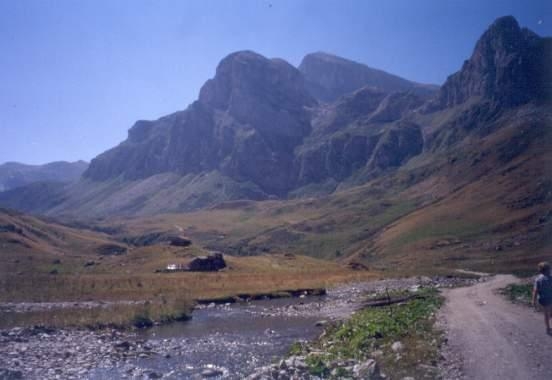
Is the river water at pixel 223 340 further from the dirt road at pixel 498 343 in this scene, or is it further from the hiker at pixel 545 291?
the hiker at pixel 545 291

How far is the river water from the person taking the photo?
91.2 feet

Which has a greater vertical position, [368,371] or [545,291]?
[545,291]

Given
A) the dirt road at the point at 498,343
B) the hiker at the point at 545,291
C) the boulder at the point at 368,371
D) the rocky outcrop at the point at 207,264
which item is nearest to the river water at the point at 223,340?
the boulder at the point at 368,371

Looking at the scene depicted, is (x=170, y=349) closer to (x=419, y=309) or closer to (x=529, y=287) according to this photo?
(x=419, y=309)

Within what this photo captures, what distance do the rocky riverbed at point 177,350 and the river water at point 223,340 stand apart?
0.05 metres


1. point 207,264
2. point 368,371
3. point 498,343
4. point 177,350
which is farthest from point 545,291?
point 207,264

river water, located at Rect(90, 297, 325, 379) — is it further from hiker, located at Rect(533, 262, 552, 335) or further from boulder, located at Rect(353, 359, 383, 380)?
hiker, located at Rect(533, 262, 552, 335)

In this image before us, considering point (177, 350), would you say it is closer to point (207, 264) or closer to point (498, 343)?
point (498, 343)

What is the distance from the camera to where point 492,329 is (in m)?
27.2

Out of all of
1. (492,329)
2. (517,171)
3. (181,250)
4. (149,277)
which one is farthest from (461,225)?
(492,329)

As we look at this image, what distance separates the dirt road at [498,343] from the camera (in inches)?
782

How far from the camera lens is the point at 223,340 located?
37.1 metres

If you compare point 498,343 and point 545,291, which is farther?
point 545,291

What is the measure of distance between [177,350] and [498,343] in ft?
60.2
